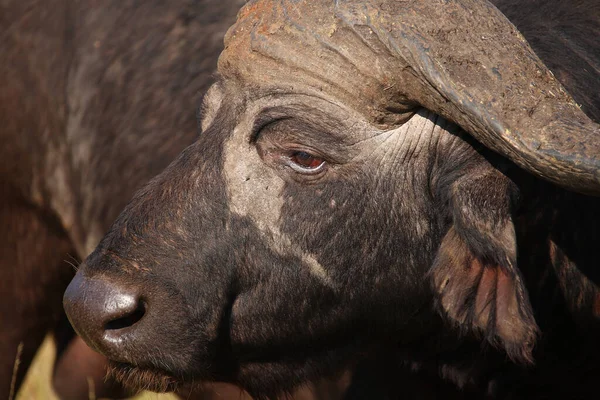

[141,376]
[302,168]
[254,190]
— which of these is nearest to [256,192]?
[254,190]

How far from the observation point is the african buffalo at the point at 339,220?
3.08 m

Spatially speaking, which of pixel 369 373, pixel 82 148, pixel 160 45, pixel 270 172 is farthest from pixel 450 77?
pixel 82 148

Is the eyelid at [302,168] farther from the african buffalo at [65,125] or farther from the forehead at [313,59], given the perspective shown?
the african buffalo at [65,125]

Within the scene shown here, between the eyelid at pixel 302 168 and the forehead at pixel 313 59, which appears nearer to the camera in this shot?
the forehead at pixel 313 59

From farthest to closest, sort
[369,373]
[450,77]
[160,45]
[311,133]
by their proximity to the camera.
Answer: [160,45] < [369,373] < [311,133] < [450,77]

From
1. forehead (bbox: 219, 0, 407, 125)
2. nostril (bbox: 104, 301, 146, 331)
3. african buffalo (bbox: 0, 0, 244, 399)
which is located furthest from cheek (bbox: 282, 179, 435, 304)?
african buffalo (bbox: 0, 0, 244, 399)

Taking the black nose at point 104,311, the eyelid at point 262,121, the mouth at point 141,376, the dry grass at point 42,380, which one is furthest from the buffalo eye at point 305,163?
the dry grass at point 42,380

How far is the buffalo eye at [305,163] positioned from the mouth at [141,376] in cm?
100

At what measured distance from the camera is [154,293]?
327cm

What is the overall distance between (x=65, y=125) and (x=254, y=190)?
276 centimetres

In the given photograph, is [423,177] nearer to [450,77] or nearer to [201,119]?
[450,77]

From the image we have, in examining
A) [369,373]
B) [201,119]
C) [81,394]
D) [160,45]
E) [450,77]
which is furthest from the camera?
[81,394]

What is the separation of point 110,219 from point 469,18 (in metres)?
3.19

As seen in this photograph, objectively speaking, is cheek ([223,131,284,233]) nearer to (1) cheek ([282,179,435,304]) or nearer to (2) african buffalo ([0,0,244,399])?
(1) cheek ([282,179,435,304])
